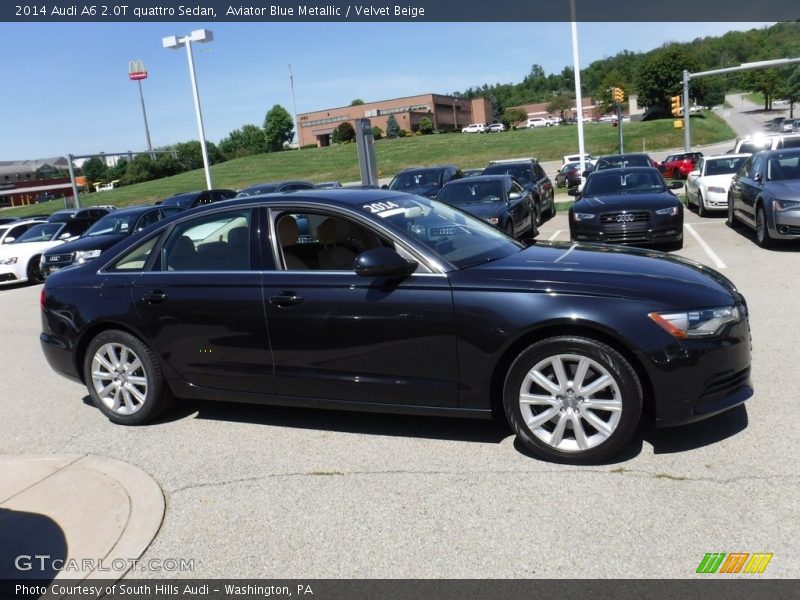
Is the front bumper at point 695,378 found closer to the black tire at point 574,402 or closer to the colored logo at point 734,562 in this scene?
the black tire at point 574,402

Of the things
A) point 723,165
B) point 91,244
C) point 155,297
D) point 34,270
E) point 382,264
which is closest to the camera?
point 382,264

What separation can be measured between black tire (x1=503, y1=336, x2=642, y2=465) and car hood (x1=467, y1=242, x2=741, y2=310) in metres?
0.33

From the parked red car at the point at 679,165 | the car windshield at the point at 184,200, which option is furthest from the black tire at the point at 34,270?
the parked red car at the point at 679,165

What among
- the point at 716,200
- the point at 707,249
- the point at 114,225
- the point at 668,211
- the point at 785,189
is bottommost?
the point at 707,249

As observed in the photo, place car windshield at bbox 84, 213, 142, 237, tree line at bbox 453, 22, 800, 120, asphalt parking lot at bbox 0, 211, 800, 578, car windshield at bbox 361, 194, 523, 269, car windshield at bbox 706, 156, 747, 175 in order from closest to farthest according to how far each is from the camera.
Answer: asphalt parking lot at bbox 0, 211, 800, 578, car windshield at bbox 361, 194, 523, 269, car windshield at bbox 84, 213, 142, 237, car windshield at bbox 706, 156, 747, 175, tree line at bbox 453, 22, 800, 120

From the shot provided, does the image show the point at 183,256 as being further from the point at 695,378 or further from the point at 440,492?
the point at 695,378

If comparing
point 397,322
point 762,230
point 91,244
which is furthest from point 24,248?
point 762,230

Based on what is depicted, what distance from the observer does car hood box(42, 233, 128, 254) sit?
1477 cm

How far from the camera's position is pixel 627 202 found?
38.1 ft

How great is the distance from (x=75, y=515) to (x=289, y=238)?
2145 millimetres

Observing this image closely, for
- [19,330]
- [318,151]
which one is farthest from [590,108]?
[19,330]

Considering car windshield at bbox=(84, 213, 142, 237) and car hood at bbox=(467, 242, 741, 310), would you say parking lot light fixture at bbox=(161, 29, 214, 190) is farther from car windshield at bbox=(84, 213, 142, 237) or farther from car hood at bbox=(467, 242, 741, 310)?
car hood at bbox=(467, 242, 741, 310)

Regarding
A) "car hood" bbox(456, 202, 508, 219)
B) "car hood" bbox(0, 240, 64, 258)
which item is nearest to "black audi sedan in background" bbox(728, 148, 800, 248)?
"car hood" bbox(456, 202, 508, 219)

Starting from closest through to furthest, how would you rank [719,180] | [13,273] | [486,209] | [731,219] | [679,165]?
[486,209]
[731,219]
[719,180]
[13,273]
[679,165]
